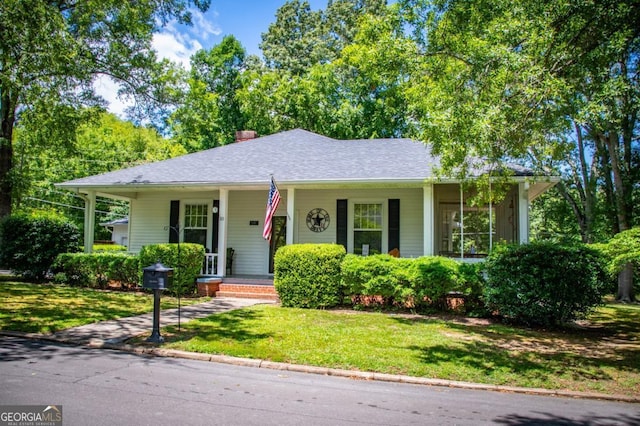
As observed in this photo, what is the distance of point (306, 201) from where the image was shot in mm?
15156

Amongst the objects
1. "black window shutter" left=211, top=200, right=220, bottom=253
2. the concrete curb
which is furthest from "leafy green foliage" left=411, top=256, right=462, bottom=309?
"black window shutter" left=211, top=200, right=220, bottom=253

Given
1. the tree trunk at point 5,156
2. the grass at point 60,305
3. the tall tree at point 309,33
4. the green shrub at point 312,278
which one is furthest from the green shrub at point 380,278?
the tall tree at point 309,33

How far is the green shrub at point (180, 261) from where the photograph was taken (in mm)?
12664

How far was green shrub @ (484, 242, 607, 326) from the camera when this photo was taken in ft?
29.4

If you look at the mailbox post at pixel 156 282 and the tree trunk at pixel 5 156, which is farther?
the tree trunk at pixel 5 156

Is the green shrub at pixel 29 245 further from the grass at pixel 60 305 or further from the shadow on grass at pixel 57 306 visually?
the shadow on grass at pixel 57 306

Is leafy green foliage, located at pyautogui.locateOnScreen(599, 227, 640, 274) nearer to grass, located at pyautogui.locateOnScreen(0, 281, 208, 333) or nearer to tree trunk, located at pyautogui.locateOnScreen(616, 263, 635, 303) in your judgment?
grass, located at pyautogui.locateOnScreen(0, 281, 208, 333)

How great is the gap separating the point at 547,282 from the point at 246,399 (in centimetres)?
691

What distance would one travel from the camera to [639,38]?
30.9 ft

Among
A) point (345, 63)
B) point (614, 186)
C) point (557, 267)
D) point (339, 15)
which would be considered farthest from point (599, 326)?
point (339, 15)

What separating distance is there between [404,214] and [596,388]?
352 inches

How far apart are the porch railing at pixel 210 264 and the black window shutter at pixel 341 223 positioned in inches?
158

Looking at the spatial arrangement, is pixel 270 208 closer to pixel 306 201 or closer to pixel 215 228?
pixel 306 201

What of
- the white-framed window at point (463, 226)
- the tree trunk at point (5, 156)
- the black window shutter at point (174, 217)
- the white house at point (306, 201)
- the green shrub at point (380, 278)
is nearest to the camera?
the green shrub at point (380, 278)
